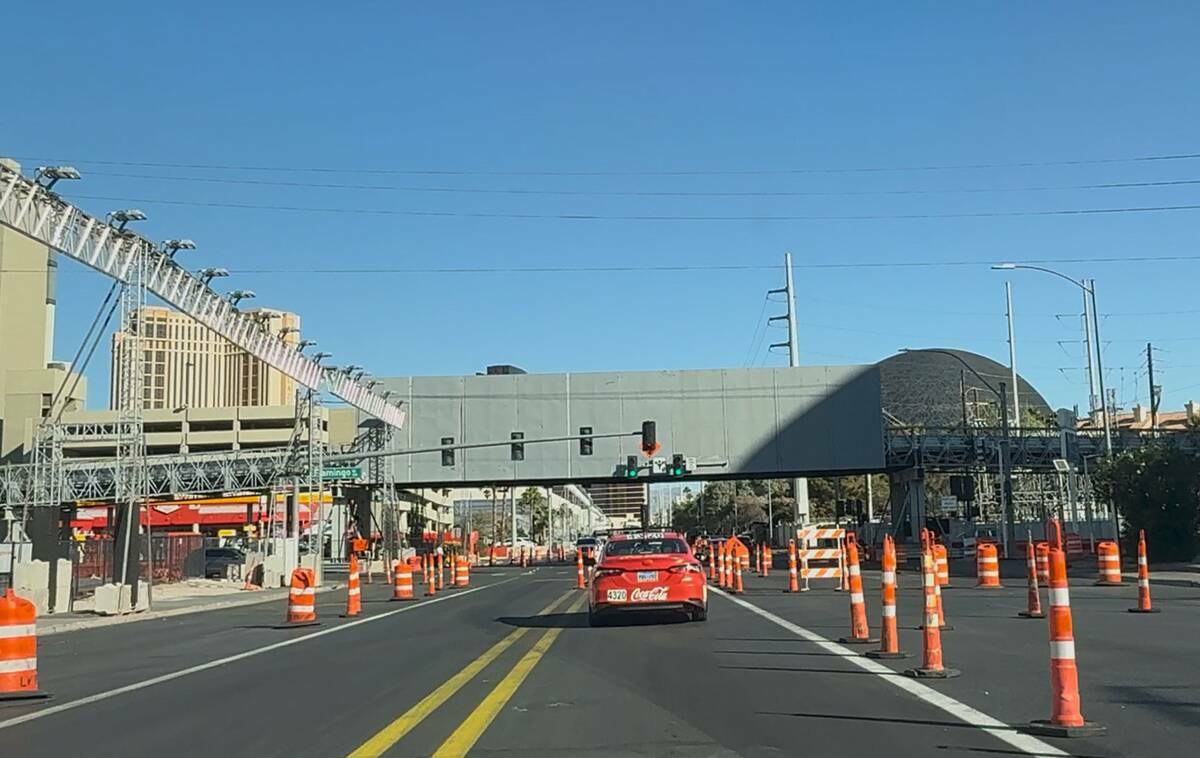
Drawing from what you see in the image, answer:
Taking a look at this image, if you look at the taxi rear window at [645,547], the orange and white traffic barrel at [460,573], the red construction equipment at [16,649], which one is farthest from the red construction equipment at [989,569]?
the red construction equipment at [16,649]

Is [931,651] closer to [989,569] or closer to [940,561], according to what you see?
[940,561]

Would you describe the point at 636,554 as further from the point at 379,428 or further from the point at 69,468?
the point at 69,468

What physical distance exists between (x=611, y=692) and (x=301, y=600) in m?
12.4

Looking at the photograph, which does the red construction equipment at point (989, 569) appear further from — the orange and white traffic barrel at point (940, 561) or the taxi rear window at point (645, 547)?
the taxi rear window at point (645, 547)

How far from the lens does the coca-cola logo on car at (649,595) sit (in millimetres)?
18109

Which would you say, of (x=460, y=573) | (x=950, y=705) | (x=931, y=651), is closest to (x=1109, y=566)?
(x=931, y=651)

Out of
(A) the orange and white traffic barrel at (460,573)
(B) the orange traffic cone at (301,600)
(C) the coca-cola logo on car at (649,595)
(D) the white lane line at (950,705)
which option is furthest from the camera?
(A) the orange and white traffic barrel at (460,573)

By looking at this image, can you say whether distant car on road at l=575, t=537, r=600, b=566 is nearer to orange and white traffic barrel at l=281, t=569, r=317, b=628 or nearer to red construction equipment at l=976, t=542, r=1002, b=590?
red construction equipment at l=976, t=542, r=1002, b=590

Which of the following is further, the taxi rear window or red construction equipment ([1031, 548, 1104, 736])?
the taxi rear window

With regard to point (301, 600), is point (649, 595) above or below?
above

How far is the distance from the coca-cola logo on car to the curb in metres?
12.5

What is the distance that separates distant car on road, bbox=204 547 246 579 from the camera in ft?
182

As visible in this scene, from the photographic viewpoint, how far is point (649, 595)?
18141 mm

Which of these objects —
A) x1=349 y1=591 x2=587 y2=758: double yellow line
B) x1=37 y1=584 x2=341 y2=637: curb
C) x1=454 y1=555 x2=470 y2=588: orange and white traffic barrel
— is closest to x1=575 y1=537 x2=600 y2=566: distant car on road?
x1=454 y1=555 x2=470 y2=588: orange and white traffic barrel
